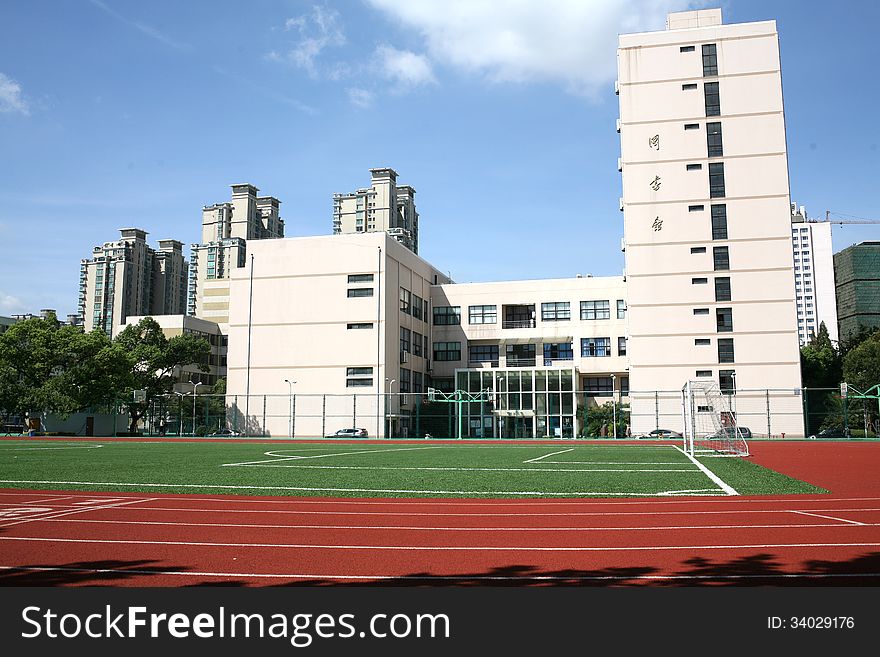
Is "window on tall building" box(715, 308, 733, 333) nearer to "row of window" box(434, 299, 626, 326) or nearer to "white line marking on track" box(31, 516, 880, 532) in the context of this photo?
"row of window" box(434, 299, 626, 326)

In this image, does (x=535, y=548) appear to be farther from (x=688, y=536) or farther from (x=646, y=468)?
(x=646, y=468)

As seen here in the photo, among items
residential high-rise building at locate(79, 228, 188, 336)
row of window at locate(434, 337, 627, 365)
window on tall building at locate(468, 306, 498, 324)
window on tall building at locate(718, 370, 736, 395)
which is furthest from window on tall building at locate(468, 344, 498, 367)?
residential high-rise building at locate(79, 228, 188, 336)

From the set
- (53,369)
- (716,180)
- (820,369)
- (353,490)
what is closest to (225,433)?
(53,369)

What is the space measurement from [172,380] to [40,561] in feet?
205

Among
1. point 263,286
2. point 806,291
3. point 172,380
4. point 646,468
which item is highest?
point 806,291

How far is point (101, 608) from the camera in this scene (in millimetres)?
5426

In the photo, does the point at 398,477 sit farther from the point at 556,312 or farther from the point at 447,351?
the point at 447,351

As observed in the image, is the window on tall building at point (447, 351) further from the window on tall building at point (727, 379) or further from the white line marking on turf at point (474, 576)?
the white line marking on turf at point (474, 576)

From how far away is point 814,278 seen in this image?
6270 inches

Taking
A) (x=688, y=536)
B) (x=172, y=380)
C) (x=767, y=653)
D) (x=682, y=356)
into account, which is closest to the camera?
(x=767, y=653)

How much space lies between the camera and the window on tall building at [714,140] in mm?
53812

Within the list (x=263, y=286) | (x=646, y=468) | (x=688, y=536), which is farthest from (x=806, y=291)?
(x=688, y=536)

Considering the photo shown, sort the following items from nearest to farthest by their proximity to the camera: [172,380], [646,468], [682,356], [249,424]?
[646,468]
[682,356]
[249,424]
[172,380]

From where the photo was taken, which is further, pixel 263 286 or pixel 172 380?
pixel 172 380
